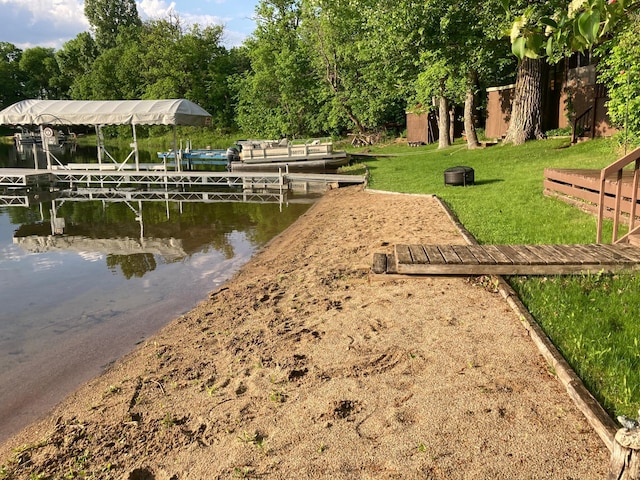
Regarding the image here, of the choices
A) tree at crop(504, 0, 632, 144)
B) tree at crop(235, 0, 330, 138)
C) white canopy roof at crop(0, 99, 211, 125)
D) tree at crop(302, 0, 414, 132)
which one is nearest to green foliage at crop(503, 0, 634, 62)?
tree at crop(504, 0, 632, 144)

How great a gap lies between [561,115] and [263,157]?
46.7 feet

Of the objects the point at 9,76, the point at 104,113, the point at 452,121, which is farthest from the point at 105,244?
the point at 9,76

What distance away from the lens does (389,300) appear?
618 centimetres

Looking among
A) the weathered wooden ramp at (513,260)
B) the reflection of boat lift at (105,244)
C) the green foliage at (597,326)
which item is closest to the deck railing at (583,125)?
the weathered wooden ramp at (513,260)

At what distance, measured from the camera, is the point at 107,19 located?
77375mm

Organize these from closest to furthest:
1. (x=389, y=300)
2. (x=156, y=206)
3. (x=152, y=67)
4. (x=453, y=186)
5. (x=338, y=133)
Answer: (x=389, y=300)
(x=453, y=186)
(x=156, y=206)
(x=338, y=133)
(x=152, y=67)

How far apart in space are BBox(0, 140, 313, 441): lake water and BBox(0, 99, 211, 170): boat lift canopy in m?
4.60

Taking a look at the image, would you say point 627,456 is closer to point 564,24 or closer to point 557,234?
point 564,24

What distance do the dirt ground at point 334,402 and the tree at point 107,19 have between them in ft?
265

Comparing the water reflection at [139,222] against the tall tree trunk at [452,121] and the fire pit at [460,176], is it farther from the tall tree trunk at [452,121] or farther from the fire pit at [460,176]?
the tall tree trunk at [452,121]

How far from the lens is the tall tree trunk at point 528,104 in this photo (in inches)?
813

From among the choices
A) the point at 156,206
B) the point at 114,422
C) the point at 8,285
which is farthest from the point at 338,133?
the point at 114,422

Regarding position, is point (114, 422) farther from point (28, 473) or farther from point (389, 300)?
point (389, 300)

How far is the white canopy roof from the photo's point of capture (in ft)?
71.4
